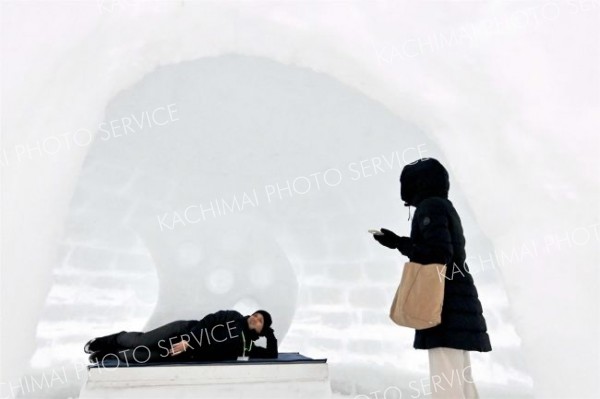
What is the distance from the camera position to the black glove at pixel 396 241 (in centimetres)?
205

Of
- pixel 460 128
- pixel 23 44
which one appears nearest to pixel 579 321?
pixel 460 128

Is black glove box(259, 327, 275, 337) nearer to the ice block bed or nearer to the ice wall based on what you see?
the ice block bed

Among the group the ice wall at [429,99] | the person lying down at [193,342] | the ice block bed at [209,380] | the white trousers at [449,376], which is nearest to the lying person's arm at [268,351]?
the person lying down at [193,342]

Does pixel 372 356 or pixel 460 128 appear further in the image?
pixel 372 356

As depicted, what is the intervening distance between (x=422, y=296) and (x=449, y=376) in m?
0.31

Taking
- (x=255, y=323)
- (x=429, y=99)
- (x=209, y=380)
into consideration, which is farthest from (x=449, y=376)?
(x=255, y=323)

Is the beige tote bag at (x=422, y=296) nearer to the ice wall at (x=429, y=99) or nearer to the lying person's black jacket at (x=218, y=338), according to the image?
the ice wall at (x=429, y=99)

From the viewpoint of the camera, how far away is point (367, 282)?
4.48m

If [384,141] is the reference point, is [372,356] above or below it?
below

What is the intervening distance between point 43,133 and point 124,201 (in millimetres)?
1956

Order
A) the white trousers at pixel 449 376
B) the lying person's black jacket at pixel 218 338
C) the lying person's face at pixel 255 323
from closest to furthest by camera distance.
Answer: the white trousers at pixel 449 376
the lying person's black jacket at pixel 218 338
the lying person's face at pixel 255 323

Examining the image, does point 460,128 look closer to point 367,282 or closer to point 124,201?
point 367,282

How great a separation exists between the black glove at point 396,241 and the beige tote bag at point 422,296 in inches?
3.5

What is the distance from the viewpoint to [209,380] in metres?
2.97
